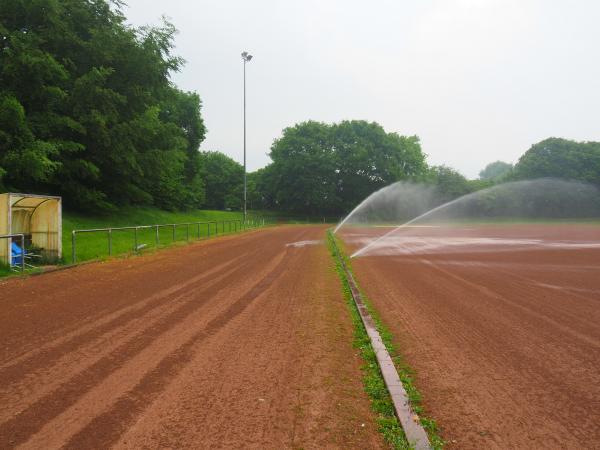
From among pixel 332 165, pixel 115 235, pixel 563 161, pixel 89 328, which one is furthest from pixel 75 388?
pixel 563 161

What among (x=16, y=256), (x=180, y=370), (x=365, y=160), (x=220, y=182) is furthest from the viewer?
(x=220, y=182)

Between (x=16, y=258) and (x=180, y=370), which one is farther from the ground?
(x=16, y=258)

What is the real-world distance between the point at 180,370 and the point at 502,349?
405cm

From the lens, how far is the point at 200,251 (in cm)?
1838

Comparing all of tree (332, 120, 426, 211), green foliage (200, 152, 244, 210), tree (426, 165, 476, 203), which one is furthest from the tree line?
green foliage (200, 152, 244, 210)

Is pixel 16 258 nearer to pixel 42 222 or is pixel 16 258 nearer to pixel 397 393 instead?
pixel 42 222

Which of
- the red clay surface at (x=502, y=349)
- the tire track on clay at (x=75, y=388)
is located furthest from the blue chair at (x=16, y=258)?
the red clay surface at (x=502, y=349)

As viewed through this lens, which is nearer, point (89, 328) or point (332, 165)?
point (89, 328)

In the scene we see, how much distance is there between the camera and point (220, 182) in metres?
97.6

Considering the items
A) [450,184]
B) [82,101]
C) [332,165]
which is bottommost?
[450,184]

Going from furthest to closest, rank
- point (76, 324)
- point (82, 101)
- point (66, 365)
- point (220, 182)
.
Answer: point (220, 182) → point (82, 101) → point (76, 324) → point (66, 365)

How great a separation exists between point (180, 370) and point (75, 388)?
1041 mm

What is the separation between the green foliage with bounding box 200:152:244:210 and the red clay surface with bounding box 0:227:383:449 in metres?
86.6

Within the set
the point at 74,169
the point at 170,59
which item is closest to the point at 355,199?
the point at 170,59
